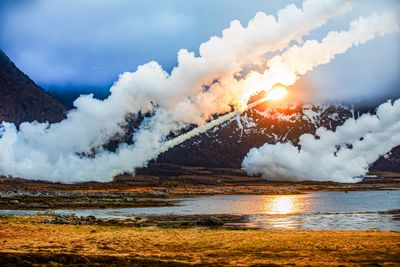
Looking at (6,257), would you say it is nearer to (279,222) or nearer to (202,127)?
(279,222)

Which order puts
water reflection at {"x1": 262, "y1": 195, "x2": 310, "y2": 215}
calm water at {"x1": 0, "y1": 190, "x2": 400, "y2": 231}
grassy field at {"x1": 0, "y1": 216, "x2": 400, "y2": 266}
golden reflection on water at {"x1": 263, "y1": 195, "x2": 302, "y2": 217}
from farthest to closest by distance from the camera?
golden reflection on water at {"x1": 263, "y1": 195, "x2": 302, "y2": 217} → water reflection at {"x1": 262, "y1": 195, "x2": 310, "y2": 215} → calm water at {"x1": 0, "y1": 190, "x2": 400, "y2": 231} → grassy field at {"x1": 0, "y1": 216, "x2": 400, "y2": 266}

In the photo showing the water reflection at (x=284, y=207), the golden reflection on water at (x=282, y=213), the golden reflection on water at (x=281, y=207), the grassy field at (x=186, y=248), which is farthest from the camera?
the golden reflection on water at (x=281, y=207)

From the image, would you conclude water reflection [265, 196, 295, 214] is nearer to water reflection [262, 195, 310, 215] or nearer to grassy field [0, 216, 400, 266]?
water reflection [262, 195, 310, 215]

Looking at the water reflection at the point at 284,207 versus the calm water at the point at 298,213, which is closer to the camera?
the calm water at the point at 298,213

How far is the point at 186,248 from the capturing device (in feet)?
143

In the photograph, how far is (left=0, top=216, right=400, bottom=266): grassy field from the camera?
33.5 meters

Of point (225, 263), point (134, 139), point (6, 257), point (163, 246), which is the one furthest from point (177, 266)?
point (134, 139)

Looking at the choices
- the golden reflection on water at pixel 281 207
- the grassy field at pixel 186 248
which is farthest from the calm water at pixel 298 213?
the grassy field at pixel 186 248

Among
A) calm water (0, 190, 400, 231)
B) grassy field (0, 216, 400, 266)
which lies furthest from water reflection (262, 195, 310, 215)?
grassy field (0, 216, 400, 266)

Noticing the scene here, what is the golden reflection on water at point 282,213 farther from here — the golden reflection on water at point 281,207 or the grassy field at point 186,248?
the grassy field at point 186,248

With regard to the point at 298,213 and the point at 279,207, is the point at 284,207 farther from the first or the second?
the point at 298,213

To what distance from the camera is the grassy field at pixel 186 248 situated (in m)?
33.5

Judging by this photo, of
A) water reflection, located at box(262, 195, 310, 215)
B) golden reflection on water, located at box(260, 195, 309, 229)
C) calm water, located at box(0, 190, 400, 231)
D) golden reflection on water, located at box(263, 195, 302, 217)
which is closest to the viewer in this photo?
calm water, located at box(0, 190, 400, 231)

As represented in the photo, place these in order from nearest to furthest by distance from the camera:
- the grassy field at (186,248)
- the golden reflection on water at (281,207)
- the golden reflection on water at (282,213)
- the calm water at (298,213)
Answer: the grassy field at (186,248)
the calm water at (298,213)
the golden reflection on water at (282,213)
the golden reflection on water at (281,207)
